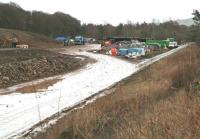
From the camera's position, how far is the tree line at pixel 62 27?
10288 centimetres

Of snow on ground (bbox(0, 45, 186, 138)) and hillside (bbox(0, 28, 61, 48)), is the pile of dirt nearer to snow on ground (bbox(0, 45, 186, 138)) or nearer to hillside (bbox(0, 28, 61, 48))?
snow on ground (bbox(0, 45, 186, 138))

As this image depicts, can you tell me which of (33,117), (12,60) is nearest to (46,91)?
Answer: (33,117)

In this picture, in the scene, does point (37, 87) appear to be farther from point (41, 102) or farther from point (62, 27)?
point (62, 27)

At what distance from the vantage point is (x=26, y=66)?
39.9 m

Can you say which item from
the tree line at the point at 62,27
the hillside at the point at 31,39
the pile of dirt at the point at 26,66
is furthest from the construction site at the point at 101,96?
the tree line at the point at 62,27

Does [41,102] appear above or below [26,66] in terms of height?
below

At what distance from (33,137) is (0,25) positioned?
9255cm

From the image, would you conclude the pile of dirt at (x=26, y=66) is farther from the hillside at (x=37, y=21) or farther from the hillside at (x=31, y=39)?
the hillside at (x=37, y=21)

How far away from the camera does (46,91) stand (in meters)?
27.9

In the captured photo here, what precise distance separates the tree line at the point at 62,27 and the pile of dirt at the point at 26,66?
50.8m

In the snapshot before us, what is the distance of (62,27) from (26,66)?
86.9m

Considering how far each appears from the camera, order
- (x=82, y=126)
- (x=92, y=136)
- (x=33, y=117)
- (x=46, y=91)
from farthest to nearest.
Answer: (x=46, y=91) < (x=33, y=117) < (x=82, y=126) < (x=92, y=136)

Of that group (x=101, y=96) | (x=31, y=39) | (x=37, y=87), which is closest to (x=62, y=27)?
(x=31, y=39)

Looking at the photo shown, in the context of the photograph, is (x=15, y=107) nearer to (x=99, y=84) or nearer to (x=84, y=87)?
(x=84, y=87)
